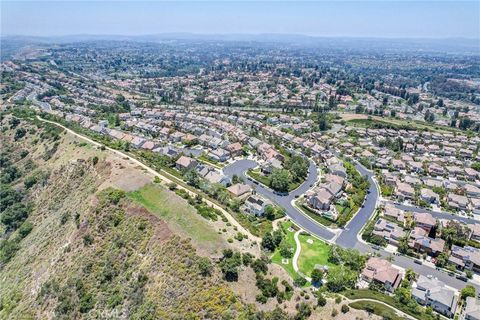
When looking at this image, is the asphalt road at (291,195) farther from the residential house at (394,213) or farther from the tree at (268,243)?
the residential house at (394,213)

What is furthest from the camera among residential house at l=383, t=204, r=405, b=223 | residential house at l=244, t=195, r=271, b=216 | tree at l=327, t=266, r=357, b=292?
residential house at l=383, t=204, r=405, b=223

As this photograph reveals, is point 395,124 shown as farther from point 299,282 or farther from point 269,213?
point 299,282

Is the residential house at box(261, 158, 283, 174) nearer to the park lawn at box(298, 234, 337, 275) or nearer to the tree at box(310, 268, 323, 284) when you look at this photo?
the park lawn at box(298, 234, 337, 275)

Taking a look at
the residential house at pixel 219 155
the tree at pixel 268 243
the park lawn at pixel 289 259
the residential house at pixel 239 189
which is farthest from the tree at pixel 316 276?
the residential house at pixel 219 155

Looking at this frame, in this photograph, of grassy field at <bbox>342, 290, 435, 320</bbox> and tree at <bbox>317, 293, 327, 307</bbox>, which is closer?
tree at <bbox>317, 293, 327, 307</bbox>

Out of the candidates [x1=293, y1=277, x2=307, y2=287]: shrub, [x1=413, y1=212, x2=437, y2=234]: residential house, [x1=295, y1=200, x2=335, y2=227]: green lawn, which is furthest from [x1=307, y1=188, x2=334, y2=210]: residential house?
[x1=293, y1=277, x2=307, y2=287]: shrub

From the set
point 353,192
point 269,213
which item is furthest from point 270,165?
point 269,213
